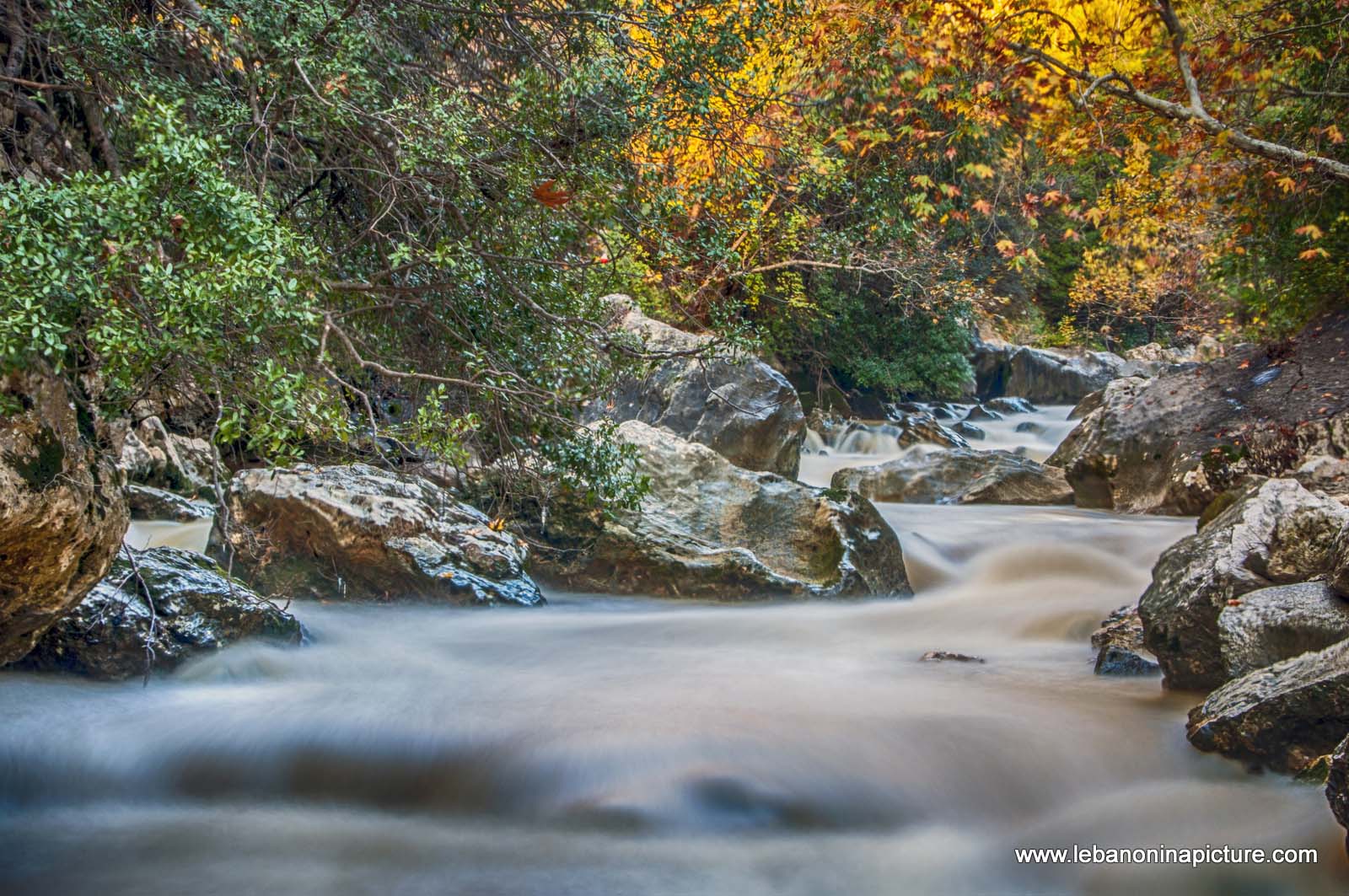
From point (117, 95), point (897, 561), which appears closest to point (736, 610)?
point (897, 561)

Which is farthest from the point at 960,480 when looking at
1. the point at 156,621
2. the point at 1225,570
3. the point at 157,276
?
the point at 157,276

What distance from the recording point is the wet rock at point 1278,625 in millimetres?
4559

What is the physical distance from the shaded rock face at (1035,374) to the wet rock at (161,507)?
18637 millimetres

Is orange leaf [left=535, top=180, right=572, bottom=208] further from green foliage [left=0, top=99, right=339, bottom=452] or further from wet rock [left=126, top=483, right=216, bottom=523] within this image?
wet rock [left=126, top=483, right=216, bottom=523]

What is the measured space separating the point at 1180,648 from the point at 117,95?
563 cm

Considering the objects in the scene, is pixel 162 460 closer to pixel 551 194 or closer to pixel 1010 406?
pixel 551 194

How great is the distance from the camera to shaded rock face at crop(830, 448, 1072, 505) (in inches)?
458

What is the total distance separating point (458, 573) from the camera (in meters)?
6.99

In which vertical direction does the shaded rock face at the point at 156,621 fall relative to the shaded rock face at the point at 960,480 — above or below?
above

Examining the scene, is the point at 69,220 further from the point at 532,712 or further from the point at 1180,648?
the point at 1180,648

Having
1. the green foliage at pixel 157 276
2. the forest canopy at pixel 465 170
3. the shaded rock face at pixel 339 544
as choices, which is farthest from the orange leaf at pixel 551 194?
the shaded rock face at pixel 339 544

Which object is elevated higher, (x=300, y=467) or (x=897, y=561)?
(x=300, y=467)

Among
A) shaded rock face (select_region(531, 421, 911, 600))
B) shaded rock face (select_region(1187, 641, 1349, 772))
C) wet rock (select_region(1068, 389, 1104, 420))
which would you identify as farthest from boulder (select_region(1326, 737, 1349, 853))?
wet rock (select_region(1068, 389, 1104, 420))

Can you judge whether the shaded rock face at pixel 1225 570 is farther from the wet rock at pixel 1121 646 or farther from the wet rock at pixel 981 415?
the wet rock at pixel 981 415
